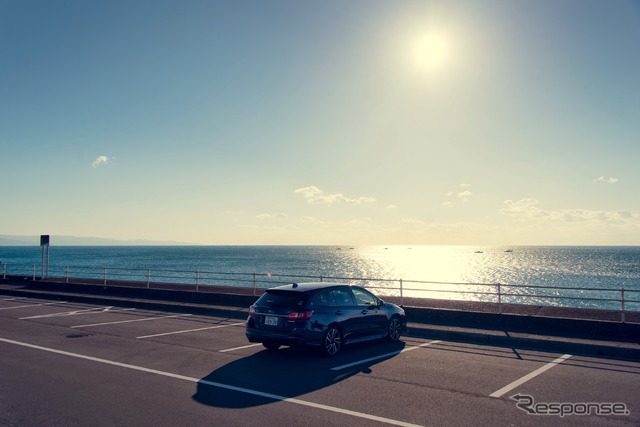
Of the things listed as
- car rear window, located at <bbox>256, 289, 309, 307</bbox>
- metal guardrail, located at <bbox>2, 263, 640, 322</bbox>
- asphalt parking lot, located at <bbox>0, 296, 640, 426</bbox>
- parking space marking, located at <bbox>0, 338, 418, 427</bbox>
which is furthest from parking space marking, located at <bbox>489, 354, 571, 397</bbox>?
car rear window, located at <bbox>256, 289, 309, 307</bbox>

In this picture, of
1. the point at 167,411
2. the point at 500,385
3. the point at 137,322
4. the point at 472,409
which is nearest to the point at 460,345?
the point at 500,385

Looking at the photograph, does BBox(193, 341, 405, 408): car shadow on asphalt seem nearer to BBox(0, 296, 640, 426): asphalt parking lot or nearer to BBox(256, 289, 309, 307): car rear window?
BBox(0, 296, 640, 426): asphalt parking lot

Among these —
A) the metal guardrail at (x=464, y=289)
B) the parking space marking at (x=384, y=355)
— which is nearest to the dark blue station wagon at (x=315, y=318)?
the parking space marking at (x=384, y=355)

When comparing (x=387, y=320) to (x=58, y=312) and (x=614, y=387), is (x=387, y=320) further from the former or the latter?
(x=58, y=312)

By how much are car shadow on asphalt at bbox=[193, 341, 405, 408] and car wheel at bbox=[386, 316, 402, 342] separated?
1.19 ft

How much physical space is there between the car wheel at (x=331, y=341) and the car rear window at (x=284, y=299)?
81cm

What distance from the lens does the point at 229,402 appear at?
6.97 meters

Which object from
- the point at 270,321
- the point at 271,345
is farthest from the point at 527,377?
the point at 271,345

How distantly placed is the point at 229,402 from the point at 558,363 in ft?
21.8

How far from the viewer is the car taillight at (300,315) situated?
10.1m

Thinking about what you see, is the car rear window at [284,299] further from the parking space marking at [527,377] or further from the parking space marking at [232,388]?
the parking space marking at [527,377]

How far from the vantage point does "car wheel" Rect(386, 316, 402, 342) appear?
478 inches

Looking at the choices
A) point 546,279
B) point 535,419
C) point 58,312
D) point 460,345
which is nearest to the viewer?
point 535,419

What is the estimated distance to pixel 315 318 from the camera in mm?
10234
